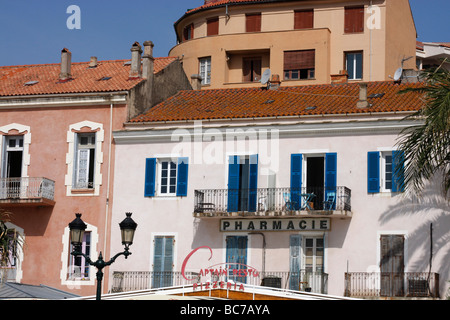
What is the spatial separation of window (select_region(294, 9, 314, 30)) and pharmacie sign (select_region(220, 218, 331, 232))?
66.9 feet

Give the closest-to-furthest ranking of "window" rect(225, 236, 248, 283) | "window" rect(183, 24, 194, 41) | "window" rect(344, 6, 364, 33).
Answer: "window" rect(225, 236, 248, 283) → "window" rect(344, 6, 364, 33) → "window" rect(183, 24, 194, 41)

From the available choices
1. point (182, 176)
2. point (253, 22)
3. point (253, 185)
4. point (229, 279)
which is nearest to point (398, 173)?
point (253, 185)

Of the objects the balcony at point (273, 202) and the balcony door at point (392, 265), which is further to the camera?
the balcony at point (273, 202)

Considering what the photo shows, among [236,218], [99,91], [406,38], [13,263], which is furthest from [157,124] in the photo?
[406,38]

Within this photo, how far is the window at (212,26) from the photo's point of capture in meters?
53.5

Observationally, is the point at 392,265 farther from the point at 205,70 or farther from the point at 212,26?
the point at 212,26

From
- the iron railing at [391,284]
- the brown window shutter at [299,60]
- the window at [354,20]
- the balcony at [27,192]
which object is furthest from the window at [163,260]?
the window at [354,20]

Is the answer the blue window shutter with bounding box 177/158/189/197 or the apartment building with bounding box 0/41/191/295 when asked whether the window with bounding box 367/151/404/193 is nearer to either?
the blue window shutter with bounding box 177/158/189/197

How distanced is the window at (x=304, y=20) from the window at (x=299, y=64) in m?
1.84

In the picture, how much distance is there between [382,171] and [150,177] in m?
8.13

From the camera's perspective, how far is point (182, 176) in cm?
3422

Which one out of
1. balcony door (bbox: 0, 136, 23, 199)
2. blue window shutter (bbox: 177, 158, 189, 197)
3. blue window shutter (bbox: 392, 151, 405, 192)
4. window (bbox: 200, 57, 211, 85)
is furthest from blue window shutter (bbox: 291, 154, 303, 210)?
window (bbox: 200, 57, 211, 85)

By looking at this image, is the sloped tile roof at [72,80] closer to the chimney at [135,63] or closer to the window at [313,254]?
the chimney at [135,63]

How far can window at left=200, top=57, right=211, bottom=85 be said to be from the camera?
52.1 meters
